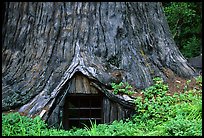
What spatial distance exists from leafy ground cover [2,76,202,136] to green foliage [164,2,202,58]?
6.79m

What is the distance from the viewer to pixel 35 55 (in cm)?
550

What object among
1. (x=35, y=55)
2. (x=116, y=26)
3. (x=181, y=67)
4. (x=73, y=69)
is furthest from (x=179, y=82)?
(x=35, y=55)

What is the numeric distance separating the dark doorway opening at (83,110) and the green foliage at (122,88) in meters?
0.40

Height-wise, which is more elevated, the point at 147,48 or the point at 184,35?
the point at 184,35

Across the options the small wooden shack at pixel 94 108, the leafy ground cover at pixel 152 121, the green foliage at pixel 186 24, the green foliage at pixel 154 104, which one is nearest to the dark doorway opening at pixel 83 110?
the small wooden shack at pixel 94 108

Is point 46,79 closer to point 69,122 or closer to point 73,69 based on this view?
point 73,69

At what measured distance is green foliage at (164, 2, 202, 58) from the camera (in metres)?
11.9

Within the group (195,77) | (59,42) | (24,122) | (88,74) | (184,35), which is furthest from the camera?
(184,35)

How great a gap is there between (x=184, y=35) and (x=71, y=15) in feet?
29.3

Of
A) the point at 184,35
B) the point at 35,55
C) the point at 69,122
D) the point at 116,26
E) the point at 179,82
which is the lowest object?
the point at 69,122

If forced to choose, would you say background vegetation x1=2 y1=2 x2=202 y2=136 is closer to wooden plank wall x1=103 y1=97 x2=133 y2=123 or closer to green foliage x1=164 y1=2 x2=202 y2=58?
wooden plank wall x1=103 y1=97 x2=133 y2=123

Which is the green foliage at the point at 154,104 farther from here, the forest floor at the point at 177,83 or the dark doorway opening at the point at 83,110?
the dark doorway opening at the point at 83,110

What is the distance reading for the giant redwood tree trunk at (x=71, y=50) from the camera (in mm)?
5176

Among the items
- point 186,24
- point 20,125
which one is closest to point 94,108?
point 20,125
